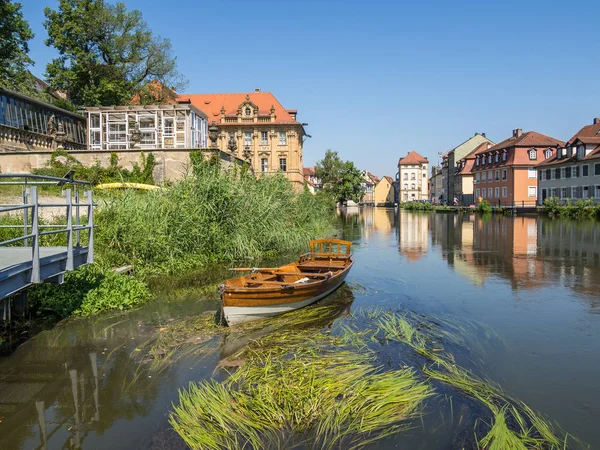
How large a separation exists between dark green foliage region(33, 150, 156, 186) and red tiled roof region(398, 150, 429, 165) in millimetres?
102561

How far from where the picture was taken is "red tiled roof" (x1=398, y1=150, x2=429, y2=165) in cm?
12350

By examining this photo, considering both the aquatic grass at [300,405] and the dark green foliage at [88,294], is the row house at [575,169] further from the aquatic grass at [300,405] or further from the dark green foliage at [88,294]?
the aquatic grass at [300,405]

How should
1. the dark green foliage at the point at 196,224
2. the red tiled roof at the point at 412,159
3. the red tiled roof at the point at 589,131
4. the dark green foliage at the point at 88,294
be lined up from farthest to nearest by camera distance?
the red tiled roof at the point at 412,159 < the red tiled roof at the point at 589,131 < the dark green foliage at the point at 196,224 < the dark green foliage at the point at 88,294

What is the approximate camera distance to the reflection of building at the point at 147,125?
109 feet

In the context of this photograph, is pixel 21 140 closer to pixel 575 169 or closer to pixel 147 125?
pixel 147 125

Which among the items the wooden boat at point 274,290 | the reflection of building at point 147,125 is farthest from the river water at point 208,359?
the reflection of building at point 147,125

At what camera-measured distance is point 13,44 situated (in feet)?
113

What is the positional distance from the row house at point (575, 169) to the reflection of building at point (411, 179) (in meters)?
60.4

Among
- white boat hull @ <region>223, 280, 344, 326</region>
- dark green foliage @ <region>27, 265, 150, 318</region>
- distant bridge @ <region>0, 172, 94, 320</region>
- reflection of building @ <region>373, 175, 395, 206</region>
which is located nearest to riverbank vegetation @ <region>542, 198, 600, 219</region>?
white boat hull @ <region>223, 280, 344, 326</region>

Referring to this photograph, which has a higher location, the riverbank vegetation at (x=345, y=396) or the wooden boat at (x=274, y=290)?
the wooden boat at (x=274, y=290)

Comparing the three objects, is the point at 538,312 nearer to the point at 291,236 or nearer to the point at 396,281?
the point at 396,281

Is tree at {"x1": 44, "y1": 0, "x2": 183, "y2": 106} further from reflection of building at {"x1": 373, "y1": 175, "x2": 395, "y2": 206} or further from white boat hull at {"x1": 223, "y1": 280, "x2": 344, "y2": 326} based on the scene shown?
reflection of building at {"x1": 373, "y1": 175, "x2": 395, "y2": 206}

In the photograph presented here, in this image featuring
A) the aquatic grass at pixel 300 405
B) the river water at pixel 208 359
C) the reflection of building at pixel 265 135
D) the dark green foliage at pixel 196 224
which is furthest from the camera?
the reflection of building at pixel 265 135

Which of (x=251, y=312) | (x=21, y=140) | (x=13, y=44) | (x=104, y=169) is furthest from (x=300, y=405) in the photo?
(x=13, y=44)
